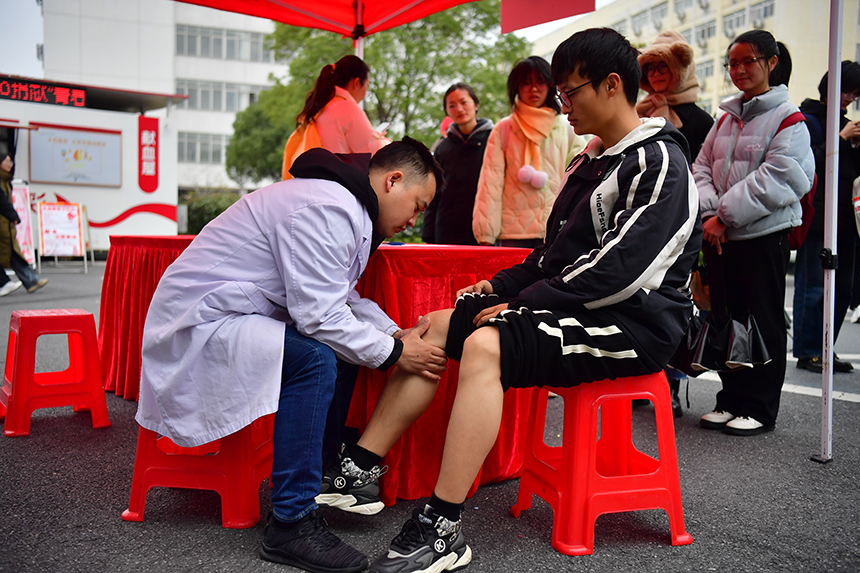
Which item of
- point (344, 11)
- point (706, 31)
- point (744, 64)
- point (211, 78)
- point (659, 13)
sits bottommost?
point (744, 64)

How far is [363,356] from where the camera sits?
6.17 feet

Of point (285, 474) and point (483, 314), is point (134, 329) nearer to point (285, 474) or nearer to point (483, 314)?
point (285, 474)

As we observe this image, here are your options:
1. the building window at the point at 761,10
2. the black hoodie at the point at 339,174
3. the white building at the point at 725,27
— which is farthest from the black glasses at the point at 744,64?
the building window at the point at 761,10

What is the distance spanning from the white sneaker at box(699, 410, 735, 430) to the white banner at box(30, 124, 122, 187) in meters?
14.7

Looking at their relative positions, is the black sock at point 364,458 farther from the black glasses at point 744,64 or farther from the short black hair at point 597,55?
the black glasses at point 744,64

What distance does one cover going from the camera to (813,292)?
446cm

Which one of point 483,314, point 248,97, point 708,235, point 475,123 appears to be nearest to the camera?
point 483,314

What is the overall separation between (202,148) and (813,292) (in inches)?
1412

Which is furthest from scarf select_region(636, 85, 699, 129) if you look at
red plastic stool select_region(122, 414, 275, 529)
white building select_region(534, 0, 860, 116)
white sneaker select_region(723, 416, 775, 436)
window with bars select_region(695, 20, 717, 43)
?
window with bars select_region(695, 20, 717, 43)

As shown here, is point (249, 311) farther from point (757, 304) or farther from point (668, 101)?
point (668, 101)

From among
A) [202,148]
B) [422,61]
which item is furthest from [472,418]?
[202,148]

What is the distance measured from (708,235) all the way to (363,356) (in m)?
2.06

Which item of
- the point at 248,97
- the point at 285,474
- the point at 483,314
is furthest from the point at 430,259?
the point at 248,97

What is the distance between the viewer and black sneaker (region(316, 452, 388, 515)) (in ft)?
6.73
